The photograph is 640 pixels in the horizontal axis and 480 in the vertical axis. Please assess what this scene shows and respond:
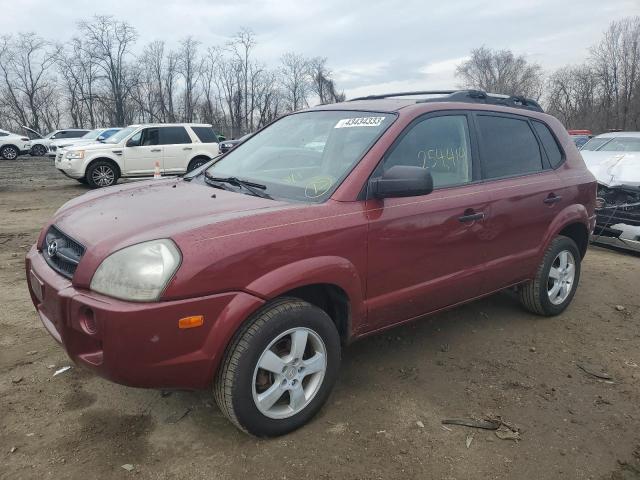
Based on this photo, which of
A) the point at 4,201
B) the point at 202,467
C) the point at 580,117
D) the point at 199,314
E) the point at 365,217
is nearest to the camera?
the point at 199,314

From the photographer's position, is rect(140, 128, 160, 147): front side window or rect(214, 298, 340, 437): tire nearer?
rect(214, 298, 340, 437): tire

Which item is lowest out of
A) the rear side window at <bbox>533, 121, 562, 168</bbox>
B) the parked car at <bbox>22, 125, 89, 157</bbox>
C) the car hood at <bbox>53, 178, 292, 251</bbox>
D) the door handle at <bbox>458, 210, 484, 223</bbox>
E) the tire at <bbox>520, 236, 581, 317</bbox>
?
the tire at <bbox>520, 236, 581, 317</bbox>

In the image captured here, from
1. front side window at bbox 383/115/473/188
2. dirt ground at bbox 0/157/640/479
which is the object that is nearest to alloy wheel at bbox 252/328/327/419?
dirt ground at bbox 0/157/640/479

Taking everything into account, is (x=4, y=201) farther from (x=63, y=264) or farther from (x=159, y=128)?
(x=63, y=264)

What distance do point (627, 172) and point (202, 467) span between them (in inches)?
298

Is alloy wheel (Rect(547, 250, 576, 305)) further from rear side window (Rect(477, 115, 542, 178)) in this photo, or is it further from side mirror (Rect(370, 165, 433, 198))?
side mirror (Rect(370, 165, 433, 198))

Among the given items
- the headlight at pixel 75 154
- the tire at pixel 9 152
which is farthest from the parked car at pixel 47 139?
the headlight at pixel 75 154

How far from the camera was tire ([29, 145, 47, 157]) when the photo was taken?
99.1ft

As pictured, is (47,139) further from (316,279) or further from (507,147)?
(316,279)

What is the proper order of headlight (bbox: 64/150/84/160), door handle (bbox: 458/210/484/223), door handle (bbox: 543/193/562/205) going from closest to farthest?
door handle (bbox: 458/210/484/223) → door handle (bbox: 543/193/562/205) → headlight (bbox: 64/150/84/160)

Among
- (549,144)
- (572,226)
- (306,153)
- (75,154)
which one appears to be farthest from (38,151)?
(572,226)

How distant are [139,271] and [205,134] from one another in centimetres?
1314

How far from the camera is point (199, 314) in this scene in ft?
7.29

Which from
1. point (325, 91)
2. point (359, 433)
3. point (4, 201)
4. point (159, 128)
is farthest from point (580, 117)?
point (359, 433)
